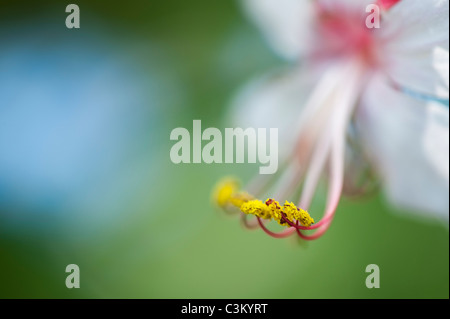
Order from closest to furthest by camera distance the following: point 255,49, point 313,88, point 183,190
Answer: point 313,88 < point 255,49 < point 183,190

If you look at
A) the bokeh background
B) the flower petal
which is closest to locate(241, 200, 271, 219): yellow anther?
the flower petal

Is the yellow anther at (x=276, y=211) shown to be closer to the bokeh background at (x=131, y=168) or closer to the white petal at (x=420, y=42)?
the white petal at (x=420, y=42)

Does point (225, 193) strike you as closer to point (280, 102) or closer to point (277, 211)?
point (277, 211)

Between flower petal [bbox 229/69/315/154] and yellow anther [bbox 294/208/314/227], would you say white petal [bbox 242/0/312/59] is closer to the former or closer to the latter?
flower petal [bbox 229/69/315/154]

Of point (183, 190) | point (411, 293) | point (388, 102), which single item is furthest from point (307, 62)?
point (183, 190)

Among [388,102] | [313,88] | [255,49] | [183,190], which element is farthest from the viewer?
[183,190]
